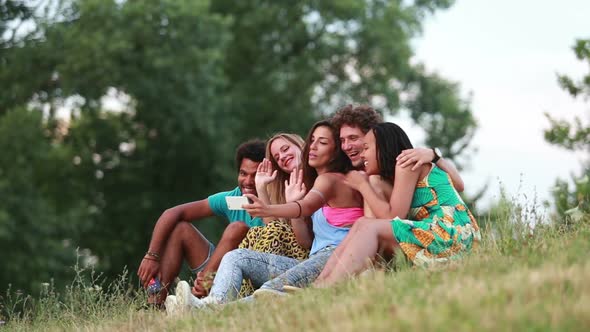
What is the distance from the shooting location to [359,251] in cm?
675

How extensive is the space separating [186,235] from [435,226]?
103 inches

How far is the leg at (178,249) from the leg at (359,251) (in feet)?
7.36

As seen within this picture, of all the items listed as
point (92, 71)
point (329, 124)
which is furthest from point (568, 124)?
point (92, 71)

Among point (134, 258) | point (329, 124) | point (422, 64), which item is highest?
point (422, 64)

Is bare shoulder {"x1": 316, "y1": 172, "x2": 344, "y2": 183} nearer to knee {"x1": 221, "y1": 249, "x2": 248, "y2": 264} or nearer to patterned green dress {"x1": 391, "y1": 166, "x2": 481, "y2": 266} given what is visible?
patterned green dress {"x1": 391, "y1": 166, "x2": 481, "y2": 266}

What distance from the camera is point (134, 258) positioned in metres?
27.5

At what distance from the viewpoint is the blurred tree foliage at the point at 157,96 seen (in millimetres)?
23812

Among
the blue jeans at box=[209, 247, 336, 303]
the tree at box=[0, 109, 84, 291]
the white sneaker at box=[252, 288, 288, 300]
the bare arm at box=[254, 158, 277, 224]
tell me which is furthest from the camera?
the tree at box=[0, 109, 84, 291]

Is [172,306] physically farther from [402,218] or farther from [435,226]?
[435,226]

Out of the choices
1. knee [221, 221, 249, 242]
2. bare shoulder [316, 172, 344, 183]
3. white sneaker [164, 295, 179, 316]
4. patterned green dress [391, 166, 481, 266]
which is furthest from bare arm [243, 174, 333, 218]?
knee [221, 221, 249, 242]

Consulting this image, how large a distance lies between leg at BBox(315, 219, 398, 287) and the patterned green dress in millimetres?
83

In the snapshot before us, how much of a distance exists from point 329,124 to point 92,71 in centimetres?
1692

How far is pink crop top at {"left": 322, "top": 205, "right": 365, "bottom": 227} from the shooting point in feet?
25.1

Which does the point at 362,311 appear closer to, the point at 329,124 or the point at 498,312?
the point at 498,312
